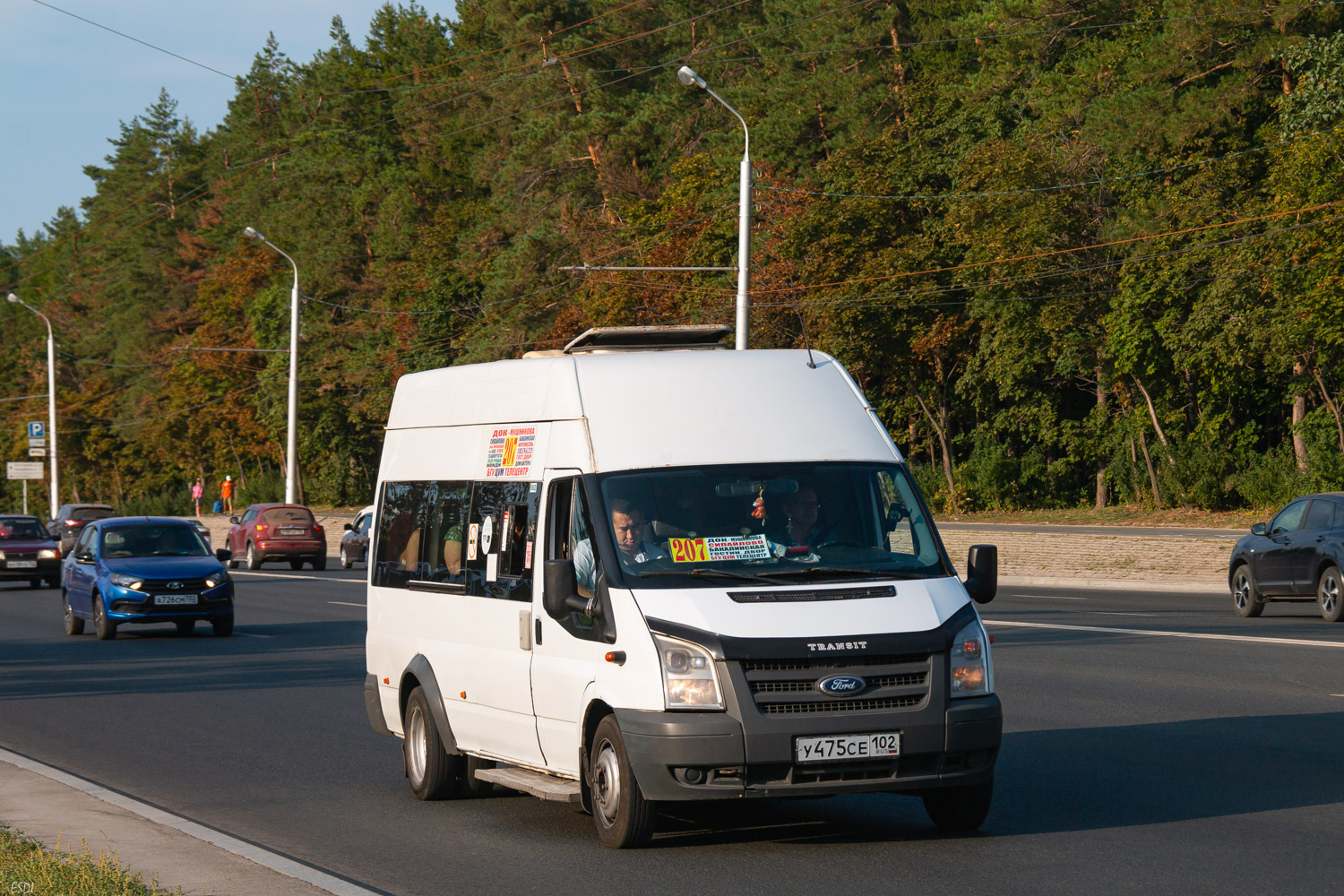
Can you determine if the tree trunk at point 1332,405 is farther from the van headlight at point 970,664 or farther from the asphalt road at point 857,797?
the van headlight at point 970,664

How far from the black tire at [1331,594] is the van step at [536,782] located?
47.0ft

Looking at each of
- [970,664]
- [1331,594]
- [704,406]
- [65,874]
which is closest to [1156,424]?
[1331,594]

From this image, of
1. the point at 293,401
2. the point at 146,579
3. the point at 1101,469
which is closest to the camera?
the point at 146,579

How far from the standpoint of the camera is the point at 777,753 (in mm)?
7418

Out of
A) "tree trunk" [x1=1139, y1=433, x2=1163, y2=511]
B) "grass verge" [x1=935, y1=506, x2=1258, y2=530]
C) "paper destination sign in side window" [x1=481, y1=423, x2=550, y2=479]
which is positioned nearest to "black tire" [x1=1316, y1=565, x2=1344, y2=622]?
"paper destination sign in side window" [x1=481, y1=423, x2=550, y2=479]

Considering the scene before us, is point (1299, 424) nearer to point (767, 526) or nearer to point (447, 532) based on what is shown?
point (447, 532)

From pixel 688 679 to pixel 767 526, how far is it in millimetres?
1050

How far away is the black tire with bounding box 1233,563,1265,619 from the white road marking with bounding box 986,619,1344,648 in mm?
2635

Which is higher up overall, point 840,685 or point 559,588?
point 559,588

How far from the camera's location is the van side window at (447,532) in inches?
378

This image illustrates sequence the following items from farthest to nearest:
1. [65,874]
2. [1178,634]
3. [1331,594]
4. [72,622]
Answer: [72,622] < [1331,594] < [1178,634] < [65,874]

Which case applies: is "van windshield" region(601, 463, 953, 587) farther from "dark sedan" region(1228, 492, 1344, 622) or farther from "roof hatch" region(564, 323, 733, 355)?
"dark sedan" region(1228, 492, 1344, 622)

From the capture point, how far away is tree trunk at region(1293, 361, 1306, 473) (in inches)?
1884

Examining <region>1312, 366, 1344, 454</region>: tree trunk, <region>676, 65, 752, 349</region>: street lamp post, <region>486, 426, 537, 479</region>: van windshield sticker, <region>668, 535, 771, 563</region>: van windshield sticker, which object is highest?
<region>676, 65, 752, 349</region>: street lamp post
